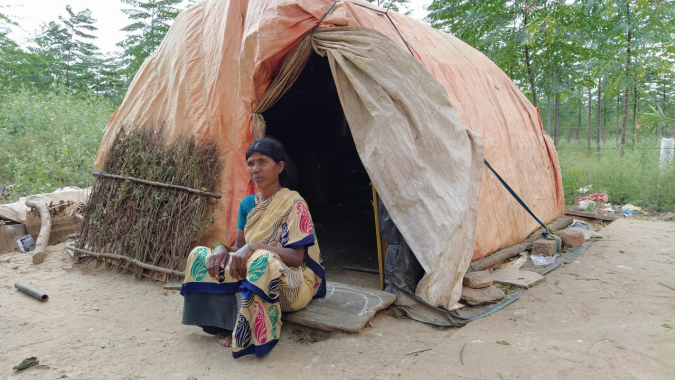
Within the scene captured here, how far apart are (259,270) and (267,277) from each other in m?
0.06

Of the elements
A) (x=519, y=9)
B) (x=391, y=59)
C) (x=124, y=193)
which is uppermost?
(x=519, y=9)

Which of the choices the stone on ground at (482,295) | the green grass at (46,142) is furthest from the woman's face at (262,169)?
the green grass at (46,142)

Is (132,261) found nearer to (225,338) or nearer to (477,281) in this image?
(225,338)

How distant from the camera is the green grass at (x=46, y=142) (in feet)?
21.8

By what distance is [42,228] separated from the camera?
15.9 ft

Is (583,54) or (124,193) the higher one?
(583,54)

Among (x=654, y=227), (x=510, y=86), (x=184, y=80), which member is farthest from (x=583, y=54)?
(x=184, y=80)

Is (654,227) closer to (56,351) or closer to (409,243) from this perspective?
(409,243)

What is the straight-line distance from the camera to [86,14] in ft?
52.1

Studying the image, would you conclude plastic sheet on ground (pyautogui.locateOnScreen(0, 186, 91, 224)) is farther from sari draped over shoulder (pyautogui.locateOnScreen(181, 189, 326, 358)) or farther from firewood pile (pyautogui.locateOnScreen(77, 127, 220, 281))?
sari draped over shoulder (pyautogui.locateOnScreen(181, 189, 326, 358))

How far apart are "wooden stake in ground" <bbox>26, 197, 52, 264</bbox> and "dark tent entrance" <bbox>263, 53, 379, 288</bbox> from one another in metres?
2.78

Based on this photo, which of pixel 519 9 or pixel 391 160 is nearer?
pixel 391 160

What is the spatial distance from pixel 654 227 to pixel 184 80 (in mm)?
6706

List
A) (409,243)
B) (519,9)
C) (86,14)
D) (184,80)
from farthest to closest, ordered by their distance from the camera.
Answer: (86,14), (519,9), (184,80), (409,243)
